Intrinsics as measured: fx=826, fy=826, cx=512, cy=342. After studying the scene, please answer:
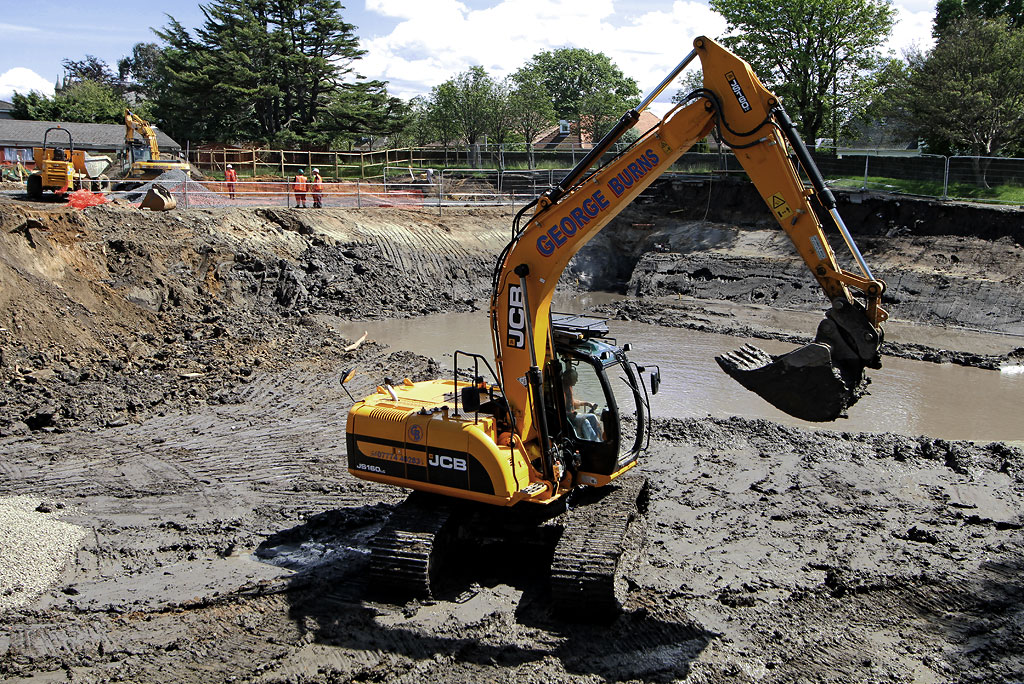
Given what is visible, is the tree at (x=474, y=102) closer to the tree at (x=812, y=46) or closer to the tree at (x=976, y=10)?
the tree at (x=812, y=46)

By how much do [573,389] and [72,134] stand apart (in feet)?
154

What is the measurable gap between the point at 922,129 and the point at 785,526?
25211mm

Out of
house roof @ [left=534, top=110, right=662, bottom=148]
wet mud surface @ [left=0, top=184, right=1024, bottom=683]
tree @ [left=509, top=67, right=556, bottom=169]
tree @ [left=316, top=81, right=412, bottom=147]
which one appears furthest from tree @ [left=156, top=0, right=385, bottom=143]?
wet mud surface @ [left=0, top=184, right=1024, bottom=683]

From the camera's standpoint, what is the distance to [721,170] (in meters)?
32.2

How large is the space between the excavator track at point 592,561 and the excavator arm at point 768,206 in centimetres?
105

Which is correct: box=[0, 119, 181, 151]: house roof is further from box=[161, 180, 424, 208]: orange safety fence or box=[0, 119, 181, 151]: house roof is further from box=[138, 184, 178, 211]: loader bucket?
box=[138, 184, 178, 211]: loader bucket

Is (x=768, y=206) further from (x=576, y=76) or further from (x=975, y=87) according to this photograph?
(x=576, y=76)

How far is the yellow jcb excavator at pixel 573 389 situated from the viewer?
25.0 feet

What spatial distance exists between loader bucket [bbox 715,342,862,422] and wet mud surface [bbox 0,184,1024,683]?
1809 millimetres

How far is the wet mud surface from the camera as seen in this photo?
6875 mm

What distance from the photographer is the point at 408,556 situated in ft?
25.0

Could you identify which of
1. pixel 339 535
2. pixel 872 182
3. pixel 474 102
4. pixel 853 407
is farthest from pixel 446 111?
pixel 339 535

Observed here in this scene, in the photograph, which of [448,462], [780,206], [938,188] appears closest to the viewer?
[780,206]

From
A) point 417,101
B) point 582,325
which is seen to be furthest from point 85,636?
point 417,101
